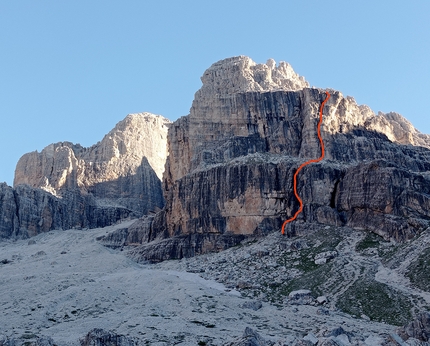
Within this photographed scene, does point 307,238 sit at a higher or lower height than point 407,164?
lower

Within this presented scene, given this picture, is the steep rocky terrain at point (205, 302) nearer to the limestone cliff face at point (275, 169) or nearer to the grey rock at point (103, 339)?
the grey rock at point (103, 339)

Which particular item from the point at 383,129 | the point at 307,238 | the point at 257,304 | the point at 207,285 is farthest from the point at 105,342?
the point at 383,129

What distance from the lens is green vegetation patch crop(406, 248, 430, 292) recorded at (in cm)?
6472

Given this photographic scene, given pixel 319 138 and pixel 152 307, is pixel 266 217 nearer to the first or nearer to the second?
pixel 319 138

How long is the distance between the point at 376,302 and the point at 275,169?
4450 centimetres

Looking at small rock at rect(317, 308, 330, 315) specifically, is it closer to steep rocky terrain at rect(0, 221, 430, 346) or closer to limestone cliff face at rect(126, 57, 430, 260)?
steep rocky terrain at rect(0, 221, 430, 346)

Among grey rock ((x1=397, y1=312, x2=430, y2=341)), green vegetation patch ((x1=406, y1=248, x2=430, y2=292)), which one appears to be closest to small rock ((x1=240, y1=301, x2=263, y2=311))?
green vegetation patch ((x1=406, y1=248, x2=430, y2=292))

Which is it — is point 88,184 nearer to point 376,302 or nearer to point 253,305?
point 253,305

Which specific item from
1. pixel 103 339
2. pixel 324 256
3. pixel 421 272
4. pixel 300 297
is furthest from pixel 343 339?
pixel 324 256

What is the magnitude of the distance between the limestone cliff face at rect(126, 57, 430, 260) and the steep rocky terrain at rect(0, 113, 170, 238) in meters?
25.8

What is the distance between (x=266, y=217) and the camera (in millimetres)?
101375

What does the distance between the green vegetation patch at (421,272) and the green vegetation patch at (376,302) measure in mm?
2907

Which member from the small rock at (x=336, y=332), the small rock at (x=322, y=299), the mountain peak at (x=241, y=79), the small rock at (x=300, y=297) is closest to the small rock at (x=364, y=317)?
the small rock at (x=322, y=299)

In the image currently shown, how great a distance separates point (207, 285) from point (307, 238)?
20.6 meters
